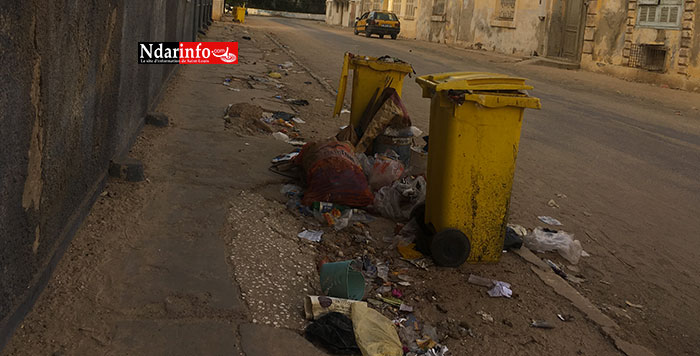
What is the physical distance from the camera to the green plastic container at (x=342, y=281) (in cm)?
355

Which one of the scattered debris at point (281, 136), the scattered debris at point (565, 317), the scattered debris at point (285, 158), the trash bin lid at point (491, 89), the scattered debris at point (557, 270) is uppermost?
the trash bin lid at point (491, 89)

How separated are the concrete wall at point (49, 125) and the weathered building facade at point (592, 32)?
1692cm

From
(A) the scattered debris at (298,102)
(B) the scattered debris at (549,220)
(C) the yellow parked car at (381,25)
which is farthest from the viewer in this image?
(C) the yellow parked car at (381,25)

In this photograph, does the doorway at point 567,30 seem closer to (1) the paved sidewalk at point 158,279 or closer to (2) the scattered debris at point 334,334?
(1) the paved sidewalk at point 158,279

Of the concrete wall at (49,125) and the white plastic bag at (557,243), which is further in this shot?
the white plastic bag at (557,243)

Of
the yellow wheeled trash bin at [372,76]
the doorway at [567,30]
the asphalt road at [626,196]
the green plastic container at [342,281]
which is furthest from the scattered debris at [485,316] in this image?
the doorway at [567,30]

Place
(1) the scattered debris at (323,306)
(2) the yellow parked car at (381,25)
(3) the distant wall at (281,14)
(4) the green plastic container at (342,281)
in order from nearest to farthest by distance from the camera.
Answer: (1) the scattered debris at (323,306) < (4) the green plastic container at (342,281) < (2) the yellow parked car at (381,25) < (3) the distant wall at (281,14)

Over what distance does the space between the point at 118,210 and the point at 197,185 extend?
86 cm

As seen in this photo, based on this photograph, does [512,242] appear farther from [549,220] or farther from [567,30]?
[567,30]

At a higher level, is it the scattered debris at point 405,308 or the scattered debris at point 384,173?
the scattered debris at point 384,173

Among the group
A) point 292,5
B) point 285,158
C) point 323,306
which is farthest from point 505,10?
point 292,5

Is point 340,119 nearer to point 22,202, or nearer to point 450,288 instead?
point 450,288

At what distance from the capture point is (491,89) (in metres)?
4.26

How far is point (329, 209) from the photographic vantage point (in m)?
4.86
